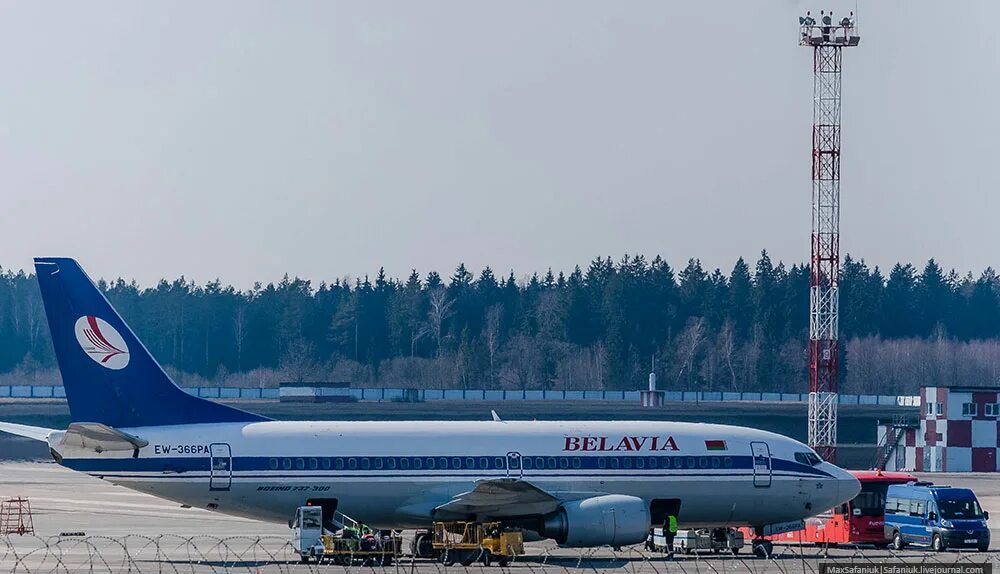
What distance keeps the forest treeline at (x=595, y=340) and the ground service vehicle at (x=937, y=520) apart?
11178cm

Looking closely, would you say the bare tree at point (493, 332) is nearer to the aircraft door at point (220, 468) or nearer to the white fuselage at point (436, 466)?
the white fuselage at point (436, 466)

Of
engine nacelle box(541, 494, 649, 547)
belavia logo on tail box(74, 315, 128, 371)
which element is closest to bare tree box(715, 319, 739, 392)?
engine nacelle box(541, 494, 649, 547)

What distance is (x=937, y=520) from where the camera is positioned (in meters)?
51.4

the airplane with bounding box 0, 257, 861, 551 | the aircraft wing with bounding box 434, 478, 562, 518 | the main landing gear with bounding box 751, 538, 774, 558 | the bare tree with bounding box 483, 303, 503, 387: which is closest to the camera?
the airplane with bounding box 0, 257, 861, 551

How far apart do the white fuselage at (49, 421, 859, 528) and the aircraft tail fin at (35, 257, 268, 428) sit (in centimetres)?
68

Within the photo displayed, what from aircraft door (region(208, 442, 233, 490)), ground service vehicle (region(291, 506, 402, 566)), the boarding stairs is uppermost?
aircraft door (region(208, 442, 233, 490))

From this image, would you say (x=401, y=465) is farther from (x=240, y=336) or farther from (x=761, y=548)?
(x=240, y=336)

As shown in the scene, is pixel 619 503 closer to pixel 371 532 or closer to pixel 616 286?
pixel 371 532

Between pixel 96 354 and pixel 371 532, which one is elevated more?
pixel 96 354

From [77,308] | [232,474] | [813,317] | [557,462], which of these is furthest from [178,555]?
[813,317]

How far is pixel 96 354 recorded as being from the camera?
45188 mm

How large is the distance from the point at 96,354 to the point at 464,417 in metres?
84.3

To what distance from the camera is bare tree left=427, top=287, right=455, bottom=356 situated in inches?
7431

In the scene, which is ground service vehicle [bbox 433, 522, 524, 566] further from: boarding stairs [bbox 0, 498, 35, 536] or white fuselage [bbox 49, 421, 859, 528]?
boarding stairs [bbox 0, 498, 35, 536]
